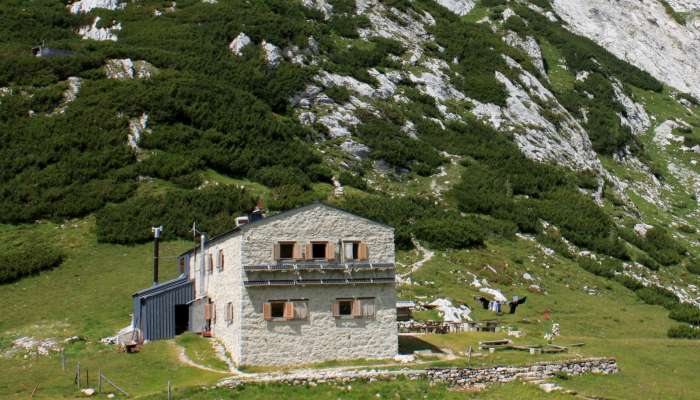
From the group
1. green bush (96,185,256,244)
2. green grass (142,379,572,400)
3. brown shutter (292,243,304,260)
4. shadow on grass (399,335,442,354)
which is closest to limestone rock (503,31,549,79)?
green bush (96,185,256,244)

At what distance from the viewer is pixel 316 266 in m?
38.0

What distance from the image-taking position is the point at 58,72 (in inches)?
3022

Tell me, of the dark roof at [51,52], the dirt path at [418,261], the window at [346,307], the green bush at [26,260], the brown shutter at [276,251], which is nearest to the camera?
the brown shutter at [276,251]

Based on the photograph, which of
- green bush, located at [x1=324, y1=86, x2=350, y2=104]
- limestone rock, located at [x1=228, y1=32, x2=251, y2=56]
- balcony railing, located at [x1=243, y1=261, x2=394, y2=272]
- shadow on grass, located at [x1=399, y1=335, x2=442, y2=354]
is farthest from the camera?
limestone rock, located at [x1=228, y1=32, x2=251, y2=56]

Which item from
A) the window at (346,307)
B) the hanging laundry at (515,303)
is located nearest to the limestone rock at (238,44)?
the hanging laundry at (515,303)

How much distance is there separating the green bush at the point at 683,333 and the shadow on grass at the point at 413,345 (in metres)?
18.8

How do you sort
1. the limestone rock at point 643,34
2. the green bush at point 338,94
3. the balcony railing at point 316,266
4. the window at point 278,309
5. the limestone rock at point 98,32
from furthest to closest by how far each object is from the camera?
the limestone rock at point 643,34, the limestone rock at point 98,32, the green bush at point 338,94, the window at point 278,309, the balcony railing at point 316,266

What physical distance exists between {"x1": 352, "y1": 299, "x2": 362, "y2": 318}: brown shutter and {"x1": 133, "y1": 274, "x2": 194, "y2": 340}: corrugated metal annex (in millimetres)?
9739

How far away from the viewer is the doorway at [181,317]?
43.2 meters

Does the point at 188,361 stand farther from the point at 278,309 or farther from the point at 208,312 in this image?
the point at 208,312

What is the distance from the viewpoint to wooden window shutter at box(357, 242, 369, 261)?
127ft

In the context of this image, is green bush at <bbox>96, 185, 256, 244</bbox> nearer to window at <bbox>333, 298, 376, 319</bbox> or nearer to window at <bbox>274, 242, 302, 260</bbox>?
window at <bbox>274, 242, 302, 260</bbox>

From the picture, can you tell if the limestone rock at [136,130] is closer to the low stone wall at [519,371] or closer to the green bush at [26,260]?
the green bush at [26,260]

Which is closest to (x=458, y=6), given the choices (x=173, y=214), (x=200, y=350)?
(x=173, y=214)
